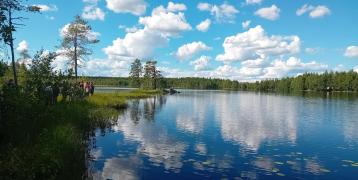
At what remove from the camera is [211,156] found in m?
23.0

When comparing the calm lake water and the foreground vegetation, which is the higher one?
the foreground vegetation

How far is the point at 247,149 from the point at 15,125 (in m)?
15.2

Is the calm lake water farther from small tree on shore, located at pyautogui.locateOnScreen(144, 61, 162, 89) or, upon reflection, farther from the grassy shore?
small tree on shore, located at pyautogui.locateOnScreen(144, 61, 162, 89)

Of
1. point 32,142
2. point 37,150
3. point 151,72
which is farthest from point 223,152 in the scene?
point 151,72

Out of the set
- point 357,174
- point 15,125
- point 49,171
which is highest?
point 15,125

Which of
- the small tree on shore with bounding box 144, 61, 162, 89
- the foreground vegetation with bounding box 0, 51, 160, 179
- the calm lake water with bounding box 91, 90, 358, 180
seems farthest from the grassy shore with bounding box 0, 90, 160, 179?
the small tree on shore with bounding box 144, 61, 162, 89

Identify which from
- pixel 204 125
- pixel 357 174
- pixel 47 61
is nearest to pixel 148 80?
pixel 204 125

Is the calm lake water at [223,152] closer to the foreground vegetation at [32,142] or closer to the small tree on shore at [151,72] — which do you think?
the foreground vegetation at [32,142]

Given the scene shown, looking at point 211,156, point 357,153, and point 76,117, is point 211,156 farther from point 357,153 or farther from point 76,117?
point 76,117

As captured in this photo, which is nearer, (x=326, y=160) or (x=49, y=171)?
(x=49, y=171)

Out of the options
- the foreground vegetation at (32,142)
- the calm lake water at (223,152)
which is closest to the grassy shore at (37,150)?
the foreground vegetation at (32,142)

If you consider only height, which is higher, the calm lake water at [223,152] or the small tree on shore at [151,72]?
the small tree on shore at [151,72]

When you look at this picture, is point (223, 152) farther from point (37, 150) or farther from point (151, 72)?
point (151, 72)

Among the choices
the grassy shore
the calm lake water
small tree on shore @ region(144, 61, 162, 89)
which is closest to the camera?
the grassy shore
